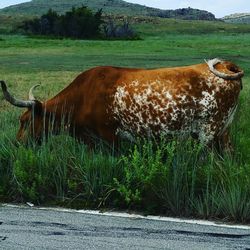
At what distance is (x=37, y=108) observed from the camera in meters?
9.52

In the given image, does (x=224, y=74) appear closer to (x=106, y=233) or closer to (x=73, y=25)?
(x=106, y=233)

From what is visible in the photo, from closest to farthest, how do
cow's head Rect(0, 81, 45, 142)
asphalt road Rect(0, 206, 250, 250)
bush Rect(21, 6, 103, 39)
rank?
asphalt road Rect(0, 206, 250, 250) < cow's head Rect(0, 81, 45, 142) < bush Rect(21, 6, 103, 39)

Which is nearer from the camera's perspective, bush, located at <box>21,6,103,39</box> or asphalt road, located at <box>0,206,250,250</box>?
asphalt road, located at <box>0,206,250,250</box>

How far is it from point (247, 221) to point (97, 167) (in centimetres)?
165

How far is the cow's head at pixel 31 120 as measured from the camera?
9.35m

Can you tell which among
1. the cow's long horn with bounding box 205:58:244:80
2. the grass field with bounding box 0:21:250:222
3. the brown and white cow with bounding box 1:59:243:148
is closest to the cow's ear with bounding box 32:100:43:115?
the brown and white cow with bounding box 1:59:243:148

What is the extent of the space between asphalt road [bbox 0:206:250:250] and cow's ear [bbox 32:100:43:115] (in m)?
2.44


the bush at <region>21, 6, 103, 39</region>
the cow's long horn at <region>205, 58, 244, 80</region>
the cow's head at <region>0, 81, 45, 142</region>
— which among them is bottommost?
the bush at <region>21, 6, 103, 39</region>

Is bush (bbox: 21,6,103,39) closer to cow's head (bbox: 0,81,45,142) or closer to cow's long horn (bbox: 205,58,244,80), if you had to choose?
cow's head (bbox: 0,81,45,142)

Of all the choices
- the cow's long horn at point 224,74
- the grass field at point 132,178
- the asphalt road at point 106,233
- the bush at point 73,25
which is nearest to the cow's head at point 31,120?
the grass field at point 132,178

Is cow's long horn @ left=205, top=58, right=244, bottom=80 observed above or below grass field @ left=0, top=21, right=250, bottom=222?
above

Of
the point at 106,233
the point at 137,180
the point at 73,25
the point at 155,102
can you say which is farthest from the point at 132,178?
the point at 73,25

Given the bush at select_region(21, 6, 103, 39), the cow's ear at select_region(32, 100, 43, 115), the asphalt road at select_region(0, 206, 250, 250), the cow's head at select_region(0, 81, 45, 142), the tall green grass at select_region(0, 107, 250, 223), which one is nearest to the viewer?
the asphalt road at select_region(0, 206, 250, 250)

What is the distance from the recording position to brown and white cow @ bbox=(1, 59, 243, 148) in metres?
8.69
